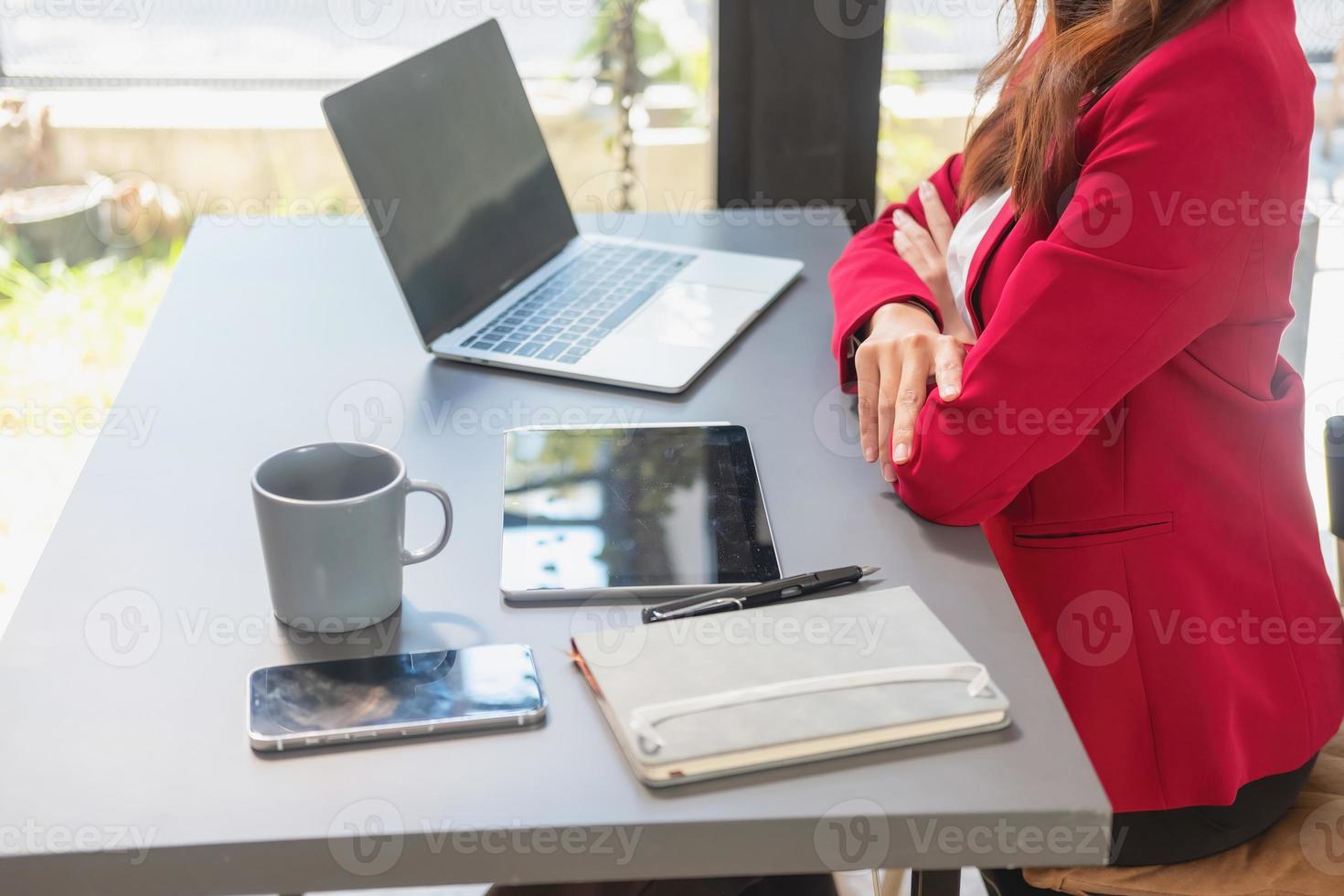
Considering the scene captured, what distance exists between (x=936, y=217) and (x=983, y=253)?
0.24 meters

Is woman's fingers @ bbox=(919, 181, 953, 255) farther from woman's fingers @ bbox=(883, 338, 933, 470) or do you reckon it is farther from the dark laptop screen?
the dark laptop screen

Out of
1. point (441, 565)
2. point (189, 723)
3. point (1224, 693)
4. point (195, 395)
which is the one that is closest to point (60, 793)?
point (189, 723)

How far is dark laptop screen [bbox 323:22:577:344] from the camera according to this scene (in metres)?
1.07

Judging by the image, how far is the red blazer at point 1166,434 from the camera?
2.63 ft

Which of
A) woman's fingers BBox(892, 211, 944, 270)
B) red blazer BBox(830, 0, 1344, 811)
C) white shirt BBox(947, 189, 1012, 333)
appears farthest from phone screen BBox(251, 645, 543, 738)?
woman's fingers BBox(892, 211, 944, 270)

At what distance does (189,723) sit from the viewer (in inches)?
26.2

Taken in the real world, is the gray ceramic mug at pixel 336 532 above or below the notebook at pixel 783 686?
above

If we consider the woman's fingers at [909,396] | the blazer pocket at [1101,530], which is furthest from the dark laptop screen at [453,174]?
the blazer pocket at [1101,530]

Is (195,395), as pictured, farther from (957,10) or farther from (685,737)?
(957,10)

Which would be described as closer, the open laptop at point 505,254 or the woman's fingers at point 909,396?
the woman's fingers at point 909,396

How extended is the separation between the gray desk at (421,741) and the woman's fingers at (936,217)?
0.22 meters

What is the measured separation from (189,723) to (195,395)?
0.44 metres

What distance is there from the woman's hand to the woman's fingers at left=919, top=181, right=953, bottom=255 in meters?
0.21

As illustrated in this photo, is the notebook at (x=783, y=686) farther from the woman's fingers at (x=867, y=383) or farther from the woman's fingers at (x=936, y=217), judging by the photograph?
the woman's fingers at (x=936, y=217)
